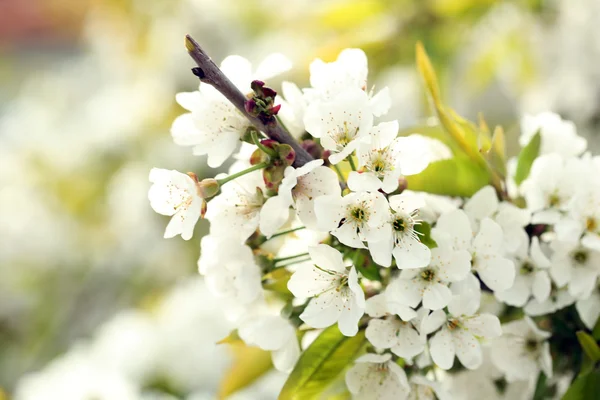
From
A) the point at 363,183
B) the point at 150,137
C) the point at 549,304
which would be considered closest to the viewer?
the point at 363,183

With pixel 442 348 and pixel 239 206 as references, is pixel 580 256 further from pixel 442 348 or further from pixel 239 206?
pixel 239 206

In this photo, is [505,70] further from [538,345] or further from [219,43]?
[538,345]

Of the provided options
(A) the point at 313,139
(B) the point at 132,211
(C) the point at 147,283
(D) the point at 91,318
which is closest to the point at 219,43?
(B) the point at 132,211

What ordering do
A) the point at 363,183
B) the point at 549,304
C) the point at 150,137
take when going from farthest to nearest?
the point at 150,137 < the point at 549,304 < the point at 363,183

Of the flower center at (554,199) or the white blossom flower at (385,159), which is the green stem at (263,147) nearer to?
the white blossom flower at (385,159)

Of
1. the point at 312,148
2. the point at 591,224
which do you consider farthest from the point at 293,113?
the point at 591,224

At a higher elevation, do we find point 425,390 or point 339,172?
point 339,172

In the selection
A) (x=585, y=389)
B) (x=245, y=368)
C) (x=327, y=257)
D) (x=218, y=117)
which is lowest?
(x=585, y=389)

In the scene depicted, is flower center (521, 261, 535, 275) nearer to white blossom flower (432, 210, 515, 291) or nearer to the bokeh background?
white blossom flower (432, 210, 515, 291)
